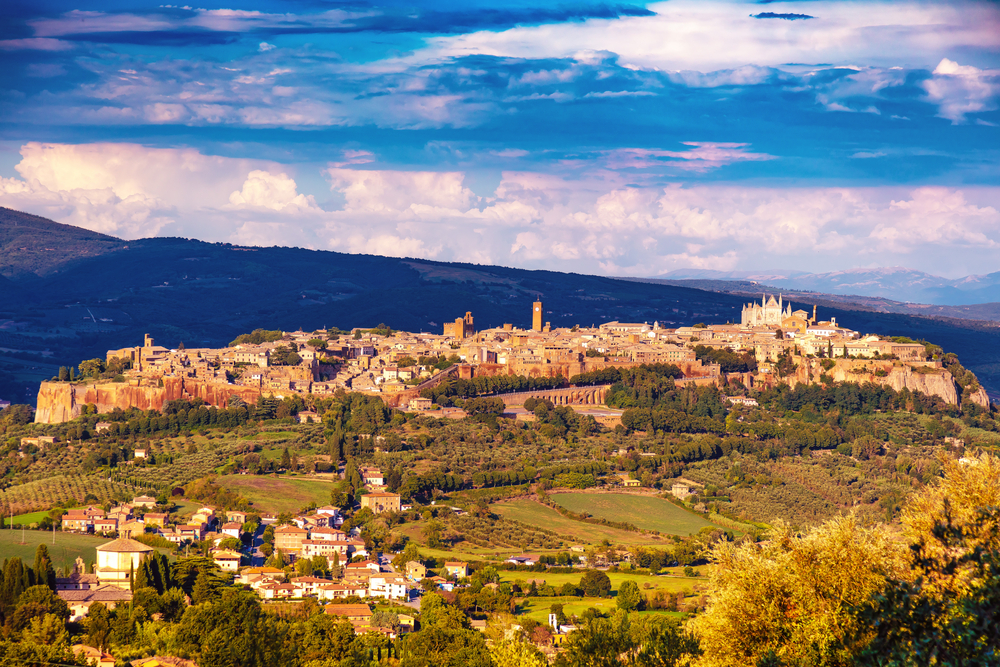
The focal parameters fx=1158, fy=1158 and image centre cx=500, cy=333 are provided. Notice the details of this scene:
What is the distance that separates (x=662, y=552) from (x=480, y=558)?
579 centimetres

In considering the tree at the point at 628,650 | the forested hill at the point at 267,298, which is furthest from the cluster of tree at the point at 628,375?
the forested hill at the point at 267,298

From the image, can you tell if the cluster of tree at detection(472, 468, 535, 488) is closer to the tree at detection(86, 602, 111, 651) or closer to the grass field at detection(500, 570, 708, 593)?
the grass field at detection(500, 570, 708, 593)

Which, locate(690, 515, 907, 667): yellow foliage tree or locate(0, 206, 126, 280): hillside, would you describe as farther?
locate(0, 206, 126, 280): hillside

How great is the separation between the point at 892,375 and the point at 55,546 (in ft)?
136

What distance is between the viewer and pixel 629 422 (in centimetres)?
5422

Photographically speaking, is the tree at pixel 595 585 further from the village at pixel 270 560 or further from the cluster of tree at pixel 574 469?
the cluster of tree at pixel 574 469

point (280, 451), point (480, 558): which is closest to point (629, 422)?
point (280, 451)

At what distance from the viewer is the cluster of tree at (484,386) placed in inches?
2235

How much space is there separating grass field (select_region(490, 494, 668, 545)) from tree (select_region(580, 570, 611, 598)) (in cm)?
616

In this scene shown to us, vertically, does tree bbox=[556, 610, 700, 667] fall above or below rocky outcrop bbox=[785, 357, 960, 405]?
below

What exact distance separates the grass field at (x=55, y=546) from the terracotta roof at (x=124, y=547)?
0.80m

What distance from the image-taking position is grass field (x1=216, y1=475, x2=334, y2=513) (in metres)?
40.3

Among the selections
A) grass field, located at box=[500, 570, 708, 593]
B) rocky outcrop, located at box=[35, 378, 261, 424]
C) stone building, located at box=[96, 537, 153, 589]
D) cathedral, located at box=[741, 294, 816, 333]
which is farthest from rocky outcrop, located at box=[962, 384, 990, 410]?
stone building, located at box=[96, 537, 153, 589]

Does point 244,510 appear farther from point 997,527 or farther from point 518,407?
point 997,527
